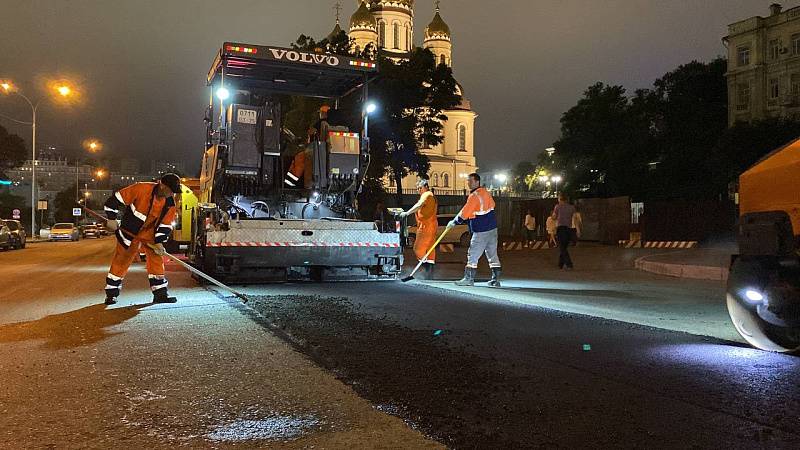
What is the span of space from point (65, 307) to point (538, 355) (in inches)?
243

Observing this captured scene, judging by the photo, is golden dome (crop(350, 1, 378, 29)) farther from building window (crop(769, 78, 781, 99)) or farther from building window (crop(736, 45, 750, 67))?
building window (crop(769, 78, 781, 99))

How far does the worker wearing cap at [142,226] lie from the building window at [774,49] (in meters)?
57.9

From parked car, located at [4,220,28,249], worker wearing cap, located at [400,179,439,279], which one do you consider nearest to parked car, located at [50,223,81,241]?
parked car, located at [4,220,28,249]

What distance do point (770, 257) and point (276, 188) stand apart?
869 cm

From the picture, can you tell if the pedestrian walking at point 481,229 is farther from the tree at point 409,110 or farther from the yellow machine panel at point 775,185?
the tree at point 409,110

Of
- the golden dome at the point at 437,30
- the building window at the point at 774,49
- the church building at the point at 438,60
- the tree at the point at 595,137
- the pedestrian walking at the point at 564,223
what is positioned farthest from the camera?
the golden dome at the point at 437,30

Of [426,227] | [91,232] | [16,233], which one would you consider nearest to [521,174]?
[91,232]

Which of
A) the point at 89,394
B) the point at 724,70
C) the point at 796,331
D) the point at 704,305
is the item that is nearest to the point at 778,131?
the point at 724,70

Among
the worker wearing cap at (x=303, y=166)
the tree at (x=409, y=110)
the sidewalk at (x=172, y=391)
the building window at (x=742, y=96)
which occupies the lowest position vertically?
the sidewalk at (x=172, y=391)

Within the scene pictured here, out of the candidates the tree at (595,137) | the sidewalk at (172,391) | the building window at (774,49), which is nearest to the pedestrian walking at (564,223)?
the sidewalk at (172,391)

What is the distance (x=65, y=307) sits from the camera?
8.47 metres

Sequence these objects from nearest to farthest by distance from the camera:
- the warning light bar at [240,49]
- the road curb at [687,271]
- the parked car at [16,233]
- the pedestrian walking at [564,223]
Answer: the warning light bar at [240,49]
the road curb at [687,271]
the pedestrian walking at [564,223]
the parked car at [16,233]

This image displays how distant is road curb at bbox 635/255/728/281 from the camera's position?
13.2 metres

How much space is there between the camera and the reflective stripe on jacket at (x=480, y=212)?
11.2m
